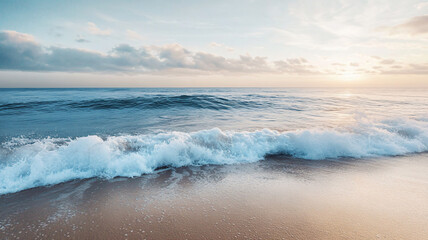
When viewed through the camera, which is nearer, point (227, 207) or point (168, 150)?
point (227, 207)

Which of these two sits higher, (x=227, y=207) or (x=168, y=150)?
(x=168, y=150)

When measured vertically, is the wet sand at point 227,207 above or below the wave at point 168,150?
below

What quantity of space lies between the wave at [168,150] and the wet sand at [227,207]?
14.7 inches

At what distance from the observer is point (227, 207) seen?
3.02 metres

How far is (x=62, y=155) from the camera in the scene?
4262 mm

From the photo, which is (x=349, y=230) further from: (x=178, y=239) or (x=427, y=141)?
(x=427, y=141)

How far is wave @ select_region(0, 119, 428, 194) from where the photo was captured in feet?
12.9

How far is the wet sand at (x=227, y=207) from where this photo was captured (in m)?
2.51

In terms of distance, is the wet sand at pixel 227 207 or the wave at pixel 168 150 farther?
the wave at pixel 168 150

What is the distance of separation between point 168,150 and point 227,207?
226cm

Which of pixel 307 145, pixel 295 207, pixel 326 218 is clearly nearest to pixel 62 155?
pixel 295 207

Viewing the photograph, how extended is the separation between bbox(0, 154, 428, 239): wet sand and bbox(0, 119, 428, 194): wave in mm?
372

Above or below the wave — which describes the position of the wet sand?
below

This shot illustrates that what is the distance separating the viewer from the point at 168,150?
478 cm
